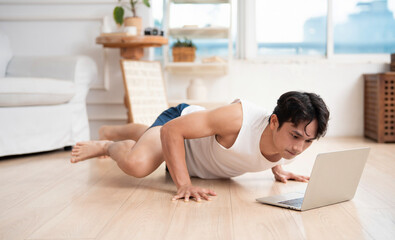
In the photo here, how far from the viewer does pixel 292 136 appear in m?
1.55

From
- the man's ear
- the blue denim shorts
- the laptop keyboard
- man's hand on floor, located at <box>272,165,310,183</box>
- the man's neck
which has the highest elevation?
the man's ear

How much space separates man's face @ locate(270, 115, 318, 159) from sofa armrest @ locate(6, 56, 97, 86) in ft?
6.49

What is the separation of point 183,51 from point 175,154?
214 centimetres

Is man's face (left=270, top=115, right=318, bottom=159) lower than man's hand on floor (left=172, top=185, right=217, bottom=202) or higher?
higher

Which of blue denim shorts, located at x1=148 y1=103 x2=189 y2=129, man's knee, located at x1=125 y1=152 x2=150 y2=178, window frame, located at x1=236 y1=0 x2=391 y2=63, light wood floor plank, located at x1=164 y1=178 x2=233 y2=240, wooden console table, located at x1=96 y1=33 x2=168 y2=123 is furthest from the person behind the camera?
window frame, located at x1=236 y1=0 x2=391 y2=63

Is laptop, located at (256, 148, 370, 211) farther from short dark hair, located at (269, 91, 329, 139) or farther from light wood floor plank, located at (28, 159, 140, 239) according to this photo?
light wood floor plank, located at (28, 159, 140, 239)

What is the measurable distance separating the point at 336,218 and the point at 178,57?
254 cm

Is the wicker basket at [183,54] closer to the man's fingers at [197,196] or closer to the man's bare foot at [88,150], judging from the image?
the man's bare foot at [88,150]

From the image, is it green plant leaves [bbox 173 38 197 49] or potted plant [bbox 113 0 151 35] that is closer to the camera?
potted plant [bbox 113 0 151 35]

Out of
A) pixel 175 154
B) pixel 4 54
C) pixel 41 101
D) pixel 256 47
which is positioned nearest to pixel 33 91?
pixel 41 101

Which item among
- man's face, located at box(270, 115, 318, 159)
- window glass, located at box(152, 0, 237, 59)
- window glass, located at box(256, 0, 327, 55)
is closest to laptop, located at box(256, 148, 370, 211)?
man's face, located at box(270, 115, 318, 159)

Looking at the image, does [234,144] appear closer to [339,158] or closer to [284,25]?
[339,158]

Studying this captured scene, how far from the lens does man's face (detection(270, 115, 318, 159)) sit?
151 centimetres

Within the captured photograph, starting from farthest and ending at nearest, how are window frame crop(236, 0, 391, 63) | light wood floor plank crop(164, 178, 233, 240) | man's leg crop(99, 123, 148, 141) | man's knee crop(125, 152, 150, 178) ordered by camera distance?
1. window frame crop(236, 0, 391, 63)
2. man's leg crop(99, 123, 148, 141)
3. man's knee crop(125, 152, 150, 178)
4. light wood floor plank crop(164, 178, 233, 240)
